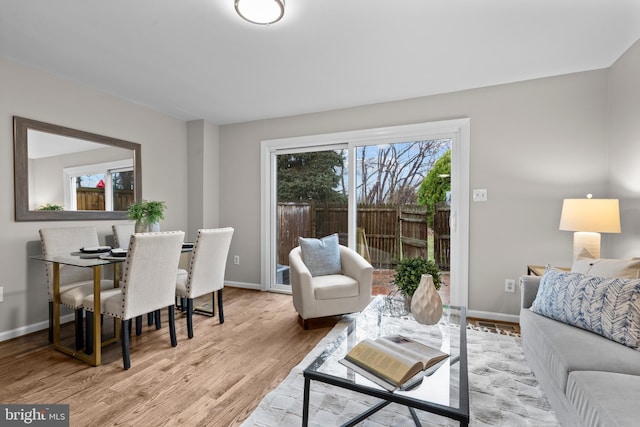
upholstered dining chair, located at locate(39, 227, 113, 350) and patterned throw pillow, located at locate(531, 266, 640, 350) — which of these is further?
upholstered dining chair, located at locate(39, 227, 113, 350)

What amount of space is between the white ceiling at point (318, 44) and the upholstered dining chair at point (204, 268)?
4.89 ft

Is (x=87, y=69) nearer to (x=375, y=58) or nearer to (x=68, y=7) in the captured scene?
(x=68, y=7)

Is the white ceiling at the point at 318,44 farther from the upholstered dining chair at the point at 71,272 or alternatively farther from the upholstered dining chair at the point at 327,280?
the upholstered dining chair at the point at 327,280

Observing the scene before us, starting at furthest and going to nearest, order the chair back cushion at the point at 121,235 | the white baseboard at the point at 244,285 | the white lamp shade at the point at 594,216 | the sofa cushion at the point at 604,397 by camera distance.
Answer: the white baseboard at the point at 244,285 → the chair back cushion at the point at 121,235 → the white lamp shade at the point at 594,216 → the sofa cushion at the point at 604,397

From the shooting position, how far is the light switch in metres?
3.10

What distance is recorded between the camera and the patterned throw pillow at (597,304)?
1.50 meters

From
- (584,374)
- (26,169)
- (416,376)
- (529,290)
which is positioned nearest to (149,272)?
(26,169)

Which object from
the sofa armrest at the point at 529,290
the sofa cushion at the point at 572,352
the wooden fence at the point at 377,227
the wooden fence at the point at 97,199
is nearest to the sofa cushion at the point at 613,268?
the sofa armrest at the point at 529,290

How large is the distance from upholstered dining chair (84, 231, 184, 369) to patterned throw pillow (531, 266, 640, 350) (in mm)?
2561

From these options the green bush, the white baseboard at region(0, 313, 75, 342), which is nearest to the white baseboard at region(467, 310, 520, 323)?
the green bush

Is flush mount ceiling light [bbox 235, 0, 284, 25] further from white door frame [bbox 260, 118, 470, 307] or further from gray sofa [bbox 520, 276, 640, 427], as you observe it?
gray sofa [bbox 520, 276, 640, 427]

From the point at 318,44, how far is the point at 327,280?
2037 mm

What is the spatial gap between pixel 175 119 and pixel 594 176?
4.72 metres

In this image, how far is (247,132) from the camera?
4312 mm
